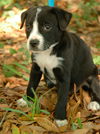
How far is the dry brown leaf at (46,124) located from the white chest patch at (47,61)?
61cm

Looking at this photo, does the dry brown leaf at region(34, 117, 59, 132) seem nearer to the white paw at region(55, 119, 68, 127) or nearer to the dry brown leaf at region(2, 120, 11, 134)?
the white paw at region(55, 119, 68, 127)

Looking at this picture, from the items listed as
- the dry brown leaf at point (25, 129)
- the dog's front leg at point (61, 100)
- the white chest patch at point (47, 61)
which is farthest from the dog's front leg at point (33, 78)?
the dry brown leaf at point (25, 129)

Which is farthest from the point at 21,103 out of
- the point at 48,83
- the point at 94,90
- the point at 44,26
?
the point at 44,26

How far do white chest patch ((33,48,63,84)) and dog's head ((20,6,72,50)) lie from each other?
0.76 ft

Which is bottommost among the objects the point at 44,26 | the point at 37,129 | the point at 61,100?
the point at 37,129

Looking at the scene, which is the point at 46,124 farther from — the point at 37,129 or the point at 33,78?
the point at 33,78

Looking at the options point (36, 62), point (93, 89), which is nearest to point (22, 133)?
point (36, 62)

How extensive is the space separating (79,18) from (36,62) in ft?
14.9

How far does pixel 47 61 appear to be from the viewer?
4156 mm

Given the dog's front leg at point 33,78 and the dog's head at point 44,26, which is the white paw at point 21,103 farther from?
the dog's head at point 44,26

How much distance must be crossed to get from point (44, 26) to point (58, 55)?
1.50ft

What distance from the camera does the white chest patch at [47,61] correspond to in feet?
13.4

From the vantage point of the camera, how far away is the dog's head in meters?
3.81

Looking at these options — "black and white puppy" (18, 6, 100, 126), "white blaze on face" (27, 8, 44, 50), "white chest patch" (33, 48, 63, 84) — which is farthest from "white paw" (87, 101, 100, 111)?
"white blaze on face" (27, 8, 44, 50)
